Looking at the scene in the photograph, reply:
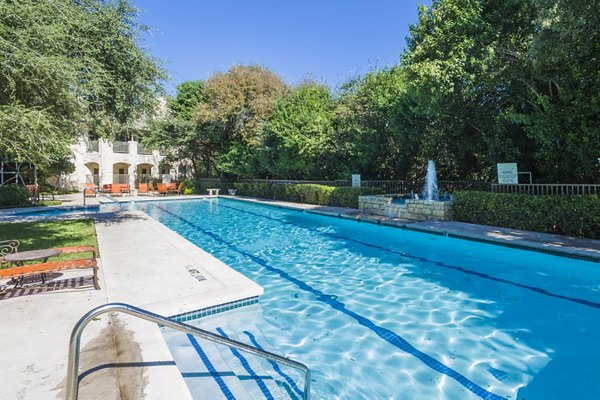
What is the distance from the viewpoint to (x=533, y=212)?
1023 cm

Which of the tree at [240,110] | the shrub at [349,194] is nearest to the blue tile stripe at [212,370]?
the shrub at [349,194]

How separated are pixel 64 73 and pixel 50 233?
15.5 ft

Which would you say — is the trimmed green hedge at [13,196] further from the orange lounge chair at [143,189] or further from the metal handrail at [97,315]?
the metal handrail at [97,315]

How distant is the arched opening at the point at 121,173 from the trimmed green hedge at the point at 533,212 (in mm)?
30520

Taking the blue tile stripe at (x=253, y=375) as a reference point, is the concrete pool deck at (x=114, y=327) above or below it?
above

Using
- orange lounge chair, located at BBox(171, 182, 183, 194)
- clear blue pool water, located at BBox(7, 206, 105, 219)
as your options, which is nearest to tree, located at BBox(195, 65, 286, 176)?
orange lounge chair, located at BBox(171, 182, 183, 194)

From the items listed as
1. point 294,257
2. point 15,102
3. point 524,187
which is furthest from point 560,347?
point 15,102

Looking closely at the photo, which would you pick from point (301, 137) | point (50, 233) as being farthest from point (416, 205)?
point (50, 233)

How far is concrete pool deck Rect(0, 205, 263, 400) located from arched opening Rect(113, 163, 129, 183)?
94.6 ft

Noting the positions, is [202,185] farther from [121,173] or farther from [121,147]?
[121,173]

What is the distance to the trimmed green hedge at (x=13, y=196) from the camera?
1709cm

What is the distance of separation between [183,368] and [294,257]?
5.16 metres

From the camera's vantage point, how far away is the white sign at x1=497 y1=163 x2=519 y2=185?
11117 millimetres

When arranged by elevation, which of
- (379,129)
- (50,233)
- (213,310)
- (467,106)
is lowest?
(213,310)
